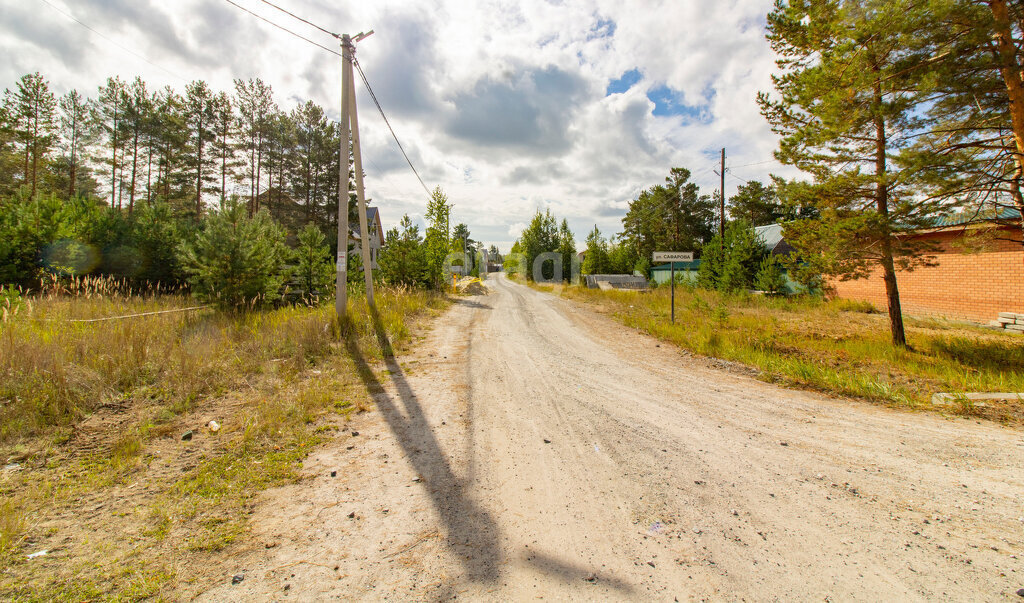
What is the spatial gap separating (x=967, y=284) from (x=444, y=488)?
19566 mm

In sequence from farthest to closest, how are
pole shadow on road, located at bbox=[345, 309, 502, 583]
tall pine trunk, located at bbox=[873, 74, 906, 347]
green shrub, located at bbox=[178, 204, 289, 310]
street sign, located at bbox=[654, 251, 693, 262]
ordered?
street sign, located at bbox=[654, 251, 693, 262] → green shrub, located at bbox=[178, 204, 289, 310] → tall pine trunk, located at bbox=[873, 74, 906, 347] → pole shadow on road, located at bbox=[345, 309, 502, 583]

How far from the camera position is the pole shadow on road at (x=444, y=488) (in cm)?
218

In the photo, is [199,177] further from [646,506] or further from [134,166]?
[646,506]

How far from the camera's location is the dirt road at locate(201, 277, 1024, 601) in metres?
2.00

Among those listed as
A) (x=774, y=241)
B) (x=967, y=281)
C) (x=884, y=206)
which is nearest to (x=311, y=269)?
(x=884, y=206)

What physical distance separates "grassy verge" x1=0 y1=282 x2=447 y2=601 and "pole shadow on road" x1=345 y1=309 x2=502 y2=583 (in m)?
0.54

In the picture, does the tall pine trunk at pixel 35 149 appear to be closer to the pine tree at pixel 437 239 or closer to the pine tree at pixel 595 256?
the pine tree at pixel 437 239

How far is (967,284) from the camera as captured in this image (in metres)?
13.1

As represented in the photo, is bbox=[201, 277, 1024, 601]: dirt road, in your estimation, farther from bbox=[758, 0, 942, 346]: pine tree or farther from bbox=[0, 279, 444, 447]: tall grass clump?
bbox=[758, 0, 942, 346]: pine tree

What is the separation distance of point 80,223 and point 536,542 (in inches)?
740

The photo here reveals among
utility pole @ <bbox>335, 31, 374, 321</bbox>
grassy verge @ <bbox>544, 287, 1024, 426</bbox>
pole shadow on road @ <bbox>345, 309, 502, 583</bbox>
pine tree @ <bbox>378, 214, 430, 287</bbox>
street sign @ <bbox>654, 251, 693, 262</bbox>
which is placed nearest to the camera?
pole shadow on road @ <bbox>345, 309, 502, 583</bbox>

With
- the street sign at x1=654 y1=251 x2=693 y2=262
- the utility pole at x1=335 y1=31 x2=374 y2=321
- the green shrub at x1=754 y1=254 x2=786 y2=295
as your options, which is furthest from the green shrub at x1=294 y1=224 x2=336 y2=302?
the green shrub at x1=754 y1=254 x2=786 y2=295

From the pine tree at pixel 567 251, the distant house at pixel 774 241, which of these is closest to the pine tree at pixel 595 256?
the pine tree at pixel 567 251

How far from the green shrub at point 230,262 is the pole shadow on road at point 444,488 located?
611 cm
